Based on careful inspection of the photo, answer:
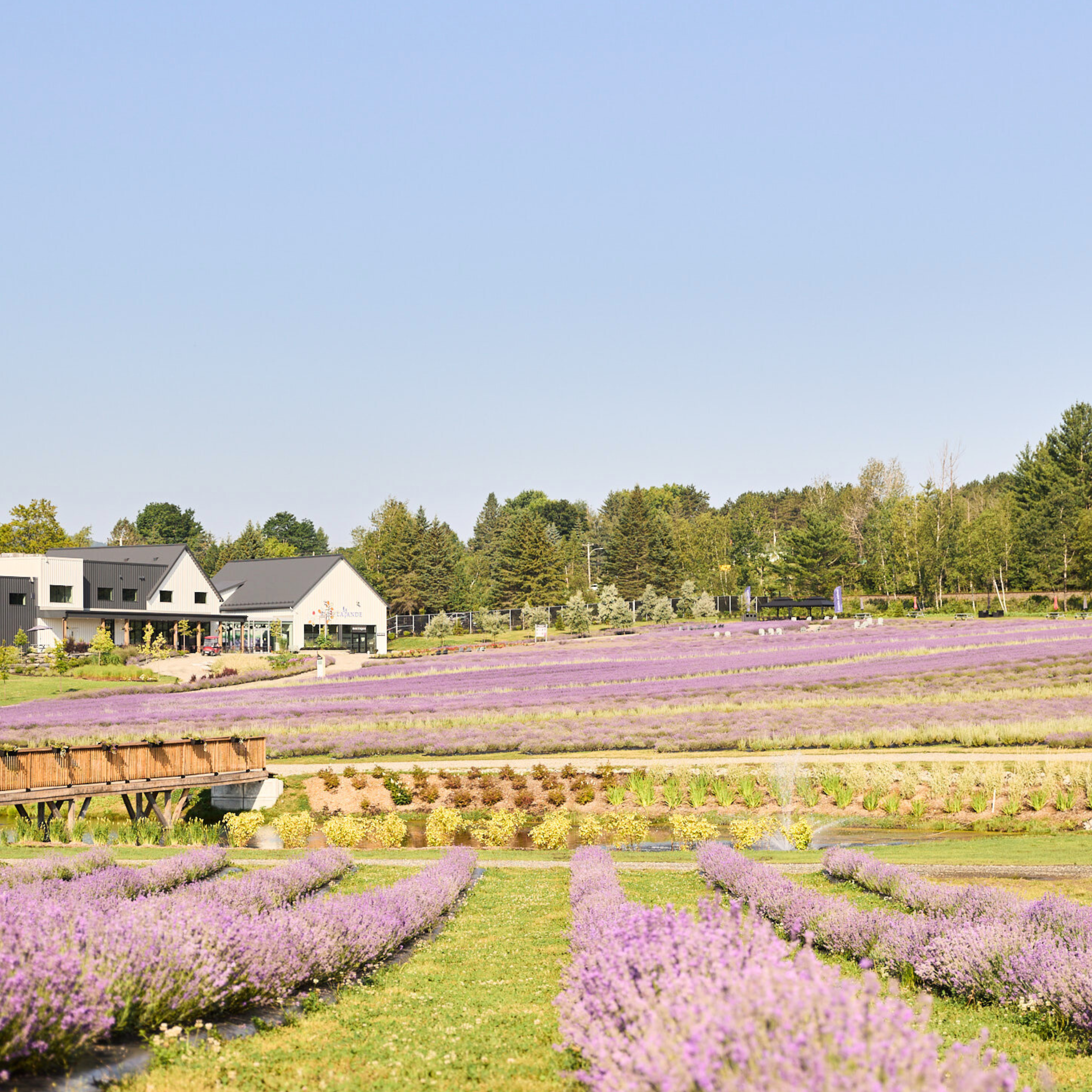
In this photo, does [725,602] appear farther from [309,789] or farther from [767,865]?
[767,865]

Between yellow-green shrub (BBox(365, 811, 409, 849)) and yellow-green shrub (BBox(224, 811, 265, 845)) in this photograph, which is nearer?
yellow-green shrub (BBox(365, 811, 409, 849))

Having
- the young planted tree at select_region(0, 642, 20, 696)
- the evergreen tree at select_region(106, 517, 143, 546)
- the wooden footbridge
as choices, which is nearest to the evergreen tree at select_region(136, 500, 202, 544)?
the evergreen tree at select_region(106, 517, 143, 546)

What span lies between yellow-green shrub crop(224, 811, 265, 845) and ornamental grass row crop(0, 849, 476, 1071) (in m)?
10.9

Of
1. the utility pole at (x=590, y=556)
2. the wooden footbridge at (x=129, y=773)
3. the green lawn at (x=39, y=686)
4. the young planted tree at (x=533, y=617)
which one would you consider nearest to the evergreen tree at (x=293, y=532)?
the utility pole at (x=590, y=556)

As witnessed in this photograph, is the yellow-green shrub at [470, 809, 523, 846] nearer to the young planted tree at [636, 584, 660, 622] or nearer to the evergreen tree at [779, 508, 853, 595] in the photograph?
the young planted tree at [636, 584, 660, 622]

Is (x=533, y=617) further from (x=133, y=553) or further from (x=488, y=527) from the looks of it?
(x=488, y=527)

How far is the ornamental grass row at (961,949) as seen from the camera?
764 cm

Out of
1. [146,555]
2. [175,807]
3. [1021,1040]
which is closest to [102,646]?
[146,555]

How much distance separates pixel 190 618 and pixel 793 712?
176 feet

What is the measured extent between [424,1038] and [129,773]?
54.4 ft

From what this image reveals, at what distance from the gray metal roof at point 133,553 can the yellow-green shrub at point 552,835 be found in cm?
5833

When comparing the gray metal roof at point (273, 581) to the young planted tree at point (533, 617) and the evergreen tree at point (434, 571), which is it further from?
the evergreen tree at point (434, 571)

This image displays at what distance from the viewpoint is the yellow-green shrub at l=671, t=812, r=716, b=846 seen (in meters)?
19.2

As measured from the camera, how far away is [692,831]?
63.2 feet
